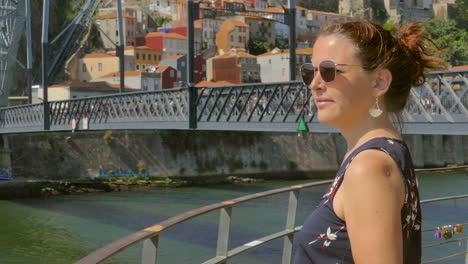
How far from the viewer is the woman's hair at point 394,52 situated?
1608mm

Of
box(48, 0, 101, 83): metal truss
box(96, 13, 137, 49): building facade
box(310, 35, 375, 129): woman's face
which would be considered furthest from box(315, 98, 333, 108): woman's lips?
box(96, 13, 137, 49): building facade

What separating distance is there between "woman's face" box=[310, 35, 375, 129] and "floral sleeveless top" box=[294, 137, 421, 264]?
0.33 ft

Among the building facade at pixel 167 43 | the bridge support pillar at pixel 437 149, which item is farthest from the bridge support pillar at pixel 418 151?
the building facade at pixel 167 43

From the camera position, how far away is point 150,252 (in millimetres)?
1811

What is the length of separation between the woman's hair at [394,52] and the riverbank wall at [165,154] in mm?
33249

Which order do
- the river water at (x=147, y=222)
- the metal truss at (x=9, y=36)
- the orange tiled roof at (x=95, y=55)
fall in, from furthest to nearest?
the orange tiled roof at (x=95, y=55) → the metal truss at (x=9, y=36) → the river water at (x=147, y=222)

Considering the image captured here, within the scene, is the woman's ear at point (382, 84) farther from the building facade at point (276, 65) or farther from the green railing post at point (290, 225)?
the building facade at point (276, 65)

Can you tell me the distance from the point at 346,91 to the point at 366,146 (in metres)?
0.16

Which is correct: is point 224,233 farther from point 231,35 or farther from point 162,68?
point 231,35

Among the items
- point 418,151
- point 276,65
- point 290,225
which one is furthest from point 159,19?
point 290,225

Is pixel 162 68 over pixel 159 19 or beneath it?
beneath

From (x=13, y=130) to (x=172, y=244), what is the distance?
13.9 m

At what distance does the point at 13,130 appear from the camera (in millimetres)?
30234

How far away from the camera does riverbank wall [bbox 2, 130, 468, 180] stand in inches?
1373
